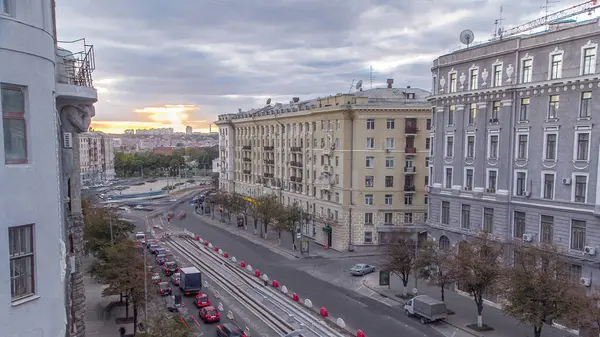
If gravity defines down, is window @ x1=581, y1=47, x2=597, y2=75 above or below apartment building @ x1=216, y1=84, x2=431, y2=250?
above

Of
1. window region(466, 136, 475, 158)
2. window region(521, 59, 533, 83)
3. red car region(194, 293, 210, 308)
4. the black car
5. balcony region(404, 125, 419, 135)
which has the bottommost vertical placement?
red car region(194, 293, 210, 308)

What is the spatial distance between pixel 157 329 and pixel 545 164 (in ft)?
84.8

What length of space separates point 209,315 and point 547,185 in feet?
77.1

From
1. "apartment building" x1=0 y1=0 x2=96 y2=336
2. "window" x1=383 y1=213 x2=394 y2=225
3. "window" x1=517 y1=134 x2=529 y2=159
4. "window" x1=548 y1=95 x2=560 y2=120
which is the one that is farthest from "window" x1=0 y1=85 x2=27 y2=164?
"window" x1=383 y1=213 x2=394 y2=225

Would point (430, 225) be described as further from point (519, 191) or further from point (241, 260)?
point (241, 260)

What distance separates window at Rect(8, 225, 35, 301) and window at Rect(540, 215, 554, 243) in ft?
99.7

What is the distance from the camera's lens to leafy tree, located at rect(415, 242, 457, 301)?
29.8m

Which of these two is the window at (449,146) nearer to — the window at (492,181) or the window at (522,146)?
the window at (492,181)

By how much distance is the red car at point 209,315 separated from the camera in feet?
92.4

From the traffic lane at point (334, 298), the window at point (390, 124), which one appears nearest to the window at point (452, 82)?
the window at point (390, 124)

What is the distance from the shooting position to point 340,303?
3212 cm

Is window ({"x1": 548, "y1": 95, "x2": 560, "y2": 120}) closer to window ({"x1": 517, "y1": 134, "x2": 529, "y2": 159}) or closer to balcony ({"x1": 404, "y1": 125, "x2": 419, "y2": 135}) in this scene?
window ({"x1": 517, "y1": 134, "x2": 529, "y2": 159})

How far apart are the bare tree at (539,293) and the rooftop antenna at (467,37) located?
19.6 meters

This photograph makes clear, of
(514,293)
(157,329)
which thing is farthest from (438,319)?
(157,329)
